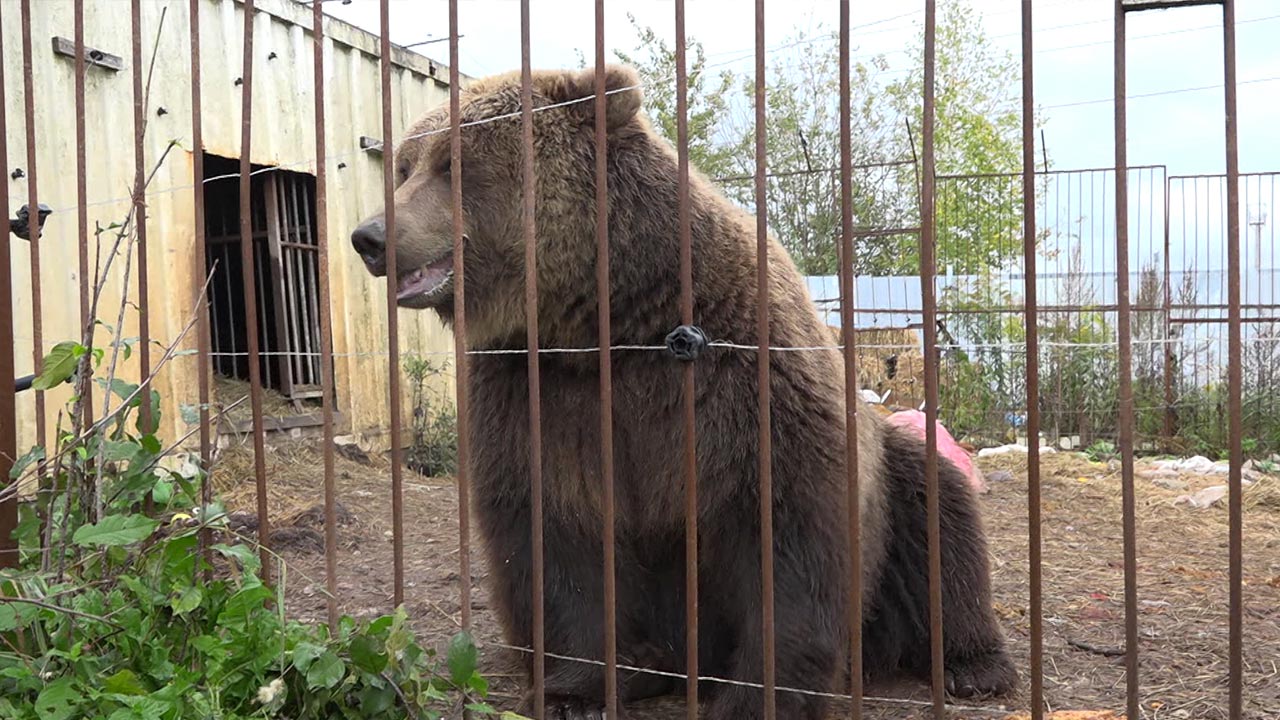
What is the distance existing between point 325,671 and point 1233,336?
6.90 feet

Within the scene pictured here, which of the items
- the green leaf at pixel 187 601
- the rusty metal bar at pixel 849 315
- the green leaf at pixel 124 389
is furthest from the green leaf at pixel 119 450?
the rusty metal bar at pixel 849 315

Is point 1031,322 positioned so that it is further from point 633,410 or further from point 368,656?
point 368,656

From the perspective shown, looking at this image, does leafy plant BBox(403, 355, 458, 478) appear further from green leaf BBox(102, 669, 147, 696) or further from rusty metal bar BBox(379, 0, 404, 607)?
green leaf BBox(102, 669, 147, 696)

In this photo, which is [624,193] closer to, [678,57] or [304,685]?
[678,57]

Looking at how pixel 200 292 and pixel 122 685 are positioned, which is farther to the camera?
pixel 200 292

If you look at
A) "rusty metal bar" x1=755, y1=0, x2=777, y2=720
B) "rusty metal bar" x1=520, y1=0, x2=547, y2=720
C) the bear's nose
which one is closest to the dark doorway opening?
the bear's nose

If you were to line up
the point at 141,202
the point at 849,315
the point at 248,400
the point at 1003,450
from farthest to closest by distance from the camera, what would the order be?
1. the point at 1003,450
2. the point at 248,400
3. the point at 141,202
4. the point at 849,315

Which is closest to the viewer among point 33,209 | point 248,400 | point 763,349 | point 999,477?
point 763,349

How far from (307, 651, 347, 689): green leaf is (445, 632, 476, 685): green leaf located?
253mm

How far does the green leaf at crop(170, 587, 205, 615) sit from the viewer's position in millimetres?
2385

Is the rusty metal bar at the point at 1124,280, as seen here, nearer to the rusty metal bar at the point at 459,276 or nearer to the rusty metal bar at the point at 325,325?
the rusty metal bar at the point at 459,276

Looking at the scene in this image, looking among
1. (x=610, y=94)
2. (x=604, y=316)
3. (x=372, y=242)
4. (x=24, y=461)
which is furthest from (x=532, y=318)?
(x=24, y=461)

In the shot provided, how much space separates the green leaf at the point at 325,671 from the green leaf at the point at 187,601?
32 centimetres

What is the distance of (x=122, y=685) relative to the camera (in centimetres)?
224
